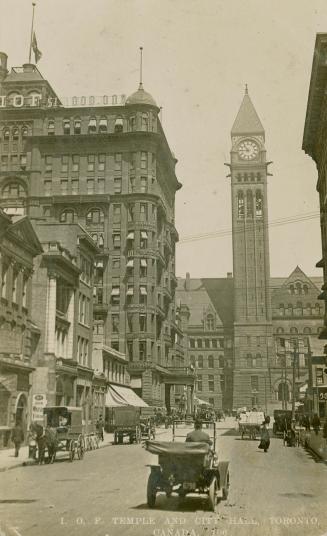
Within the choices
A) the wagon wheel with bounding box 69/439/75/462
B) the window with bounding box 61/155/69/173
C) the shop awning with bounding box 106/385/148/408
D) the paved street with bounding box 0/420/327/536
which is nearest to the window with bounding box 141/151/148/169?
the window with bounding box 61/155/69/173

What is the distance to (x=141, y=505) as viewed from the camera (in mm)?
13188

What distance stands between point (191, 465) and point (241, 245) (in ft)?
341

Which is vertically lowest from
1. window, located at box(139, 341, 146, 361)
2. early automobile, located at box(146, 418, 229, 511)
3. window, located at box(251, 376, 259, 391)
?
early automobile, located at box(146, 418, 229, 511)

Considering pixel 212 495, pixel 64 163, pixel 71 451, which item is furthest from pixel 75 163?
pixel 212 495

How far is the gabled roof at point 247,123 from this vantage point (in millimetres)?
121625

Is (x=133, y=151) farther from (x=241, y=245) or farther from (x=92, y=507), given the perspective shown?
(x=92, y=507)

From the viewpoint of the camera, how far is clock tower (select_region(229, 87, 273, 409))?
11379 cm

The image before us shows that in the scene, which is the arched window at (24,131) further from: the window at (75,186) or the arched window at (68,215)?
the arched window at (68,215)

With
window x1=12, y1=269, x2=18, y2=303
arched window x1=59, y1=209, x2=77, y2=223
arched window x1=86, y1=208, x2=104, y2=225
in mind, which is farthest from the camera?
arched window x1=86, y1=208, x2=104, y2=225

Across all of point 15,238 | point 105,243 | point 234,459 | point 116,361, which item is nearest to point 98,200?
point 105,243

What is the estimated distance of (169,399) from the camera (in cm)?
8250

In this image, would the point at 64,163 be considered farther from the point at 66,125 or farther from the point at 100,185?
the point at 100,185

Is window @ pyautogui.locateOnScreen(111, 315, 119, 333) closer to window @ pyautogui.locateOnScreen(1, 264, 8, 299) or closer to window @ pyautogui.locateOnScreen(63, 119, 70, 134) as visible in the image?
window @ pyautogui.locateOnScreen(63, 119, 70, 134)

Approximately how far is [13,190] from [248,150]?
191 ft
